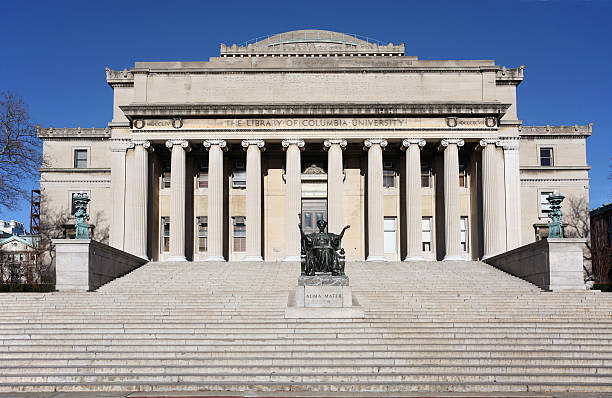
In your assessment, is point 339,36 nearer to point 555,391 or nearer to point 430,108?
point 430,108

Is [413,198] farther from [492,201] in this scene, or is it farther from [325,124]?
[325,124]

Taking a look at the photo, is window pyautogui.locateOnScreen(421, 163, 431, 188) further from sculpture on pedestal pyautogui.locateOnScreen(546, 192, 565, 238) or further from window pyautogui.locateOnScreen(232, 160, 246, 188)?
sculpture on pedestal pyautogui.locateOnScreen(546, 192, 565, 238)

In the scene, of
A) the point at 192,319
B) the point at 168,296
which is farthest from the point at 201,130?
the point at 192,319

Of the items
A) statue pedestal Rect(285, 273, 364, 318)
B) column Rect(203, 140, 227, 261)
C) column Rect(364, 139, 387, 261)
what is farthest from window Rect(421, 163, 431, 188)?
statue pedestal Rect(285, 273, 364, 318)

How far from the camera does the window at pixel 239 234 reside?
1861 inches

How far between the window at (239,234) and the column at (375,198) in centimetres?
874

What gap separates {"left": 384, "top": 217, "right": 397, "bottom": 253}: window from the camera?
47.1 m

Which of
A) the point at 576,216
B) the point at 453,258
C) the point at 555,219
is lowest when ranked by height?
the point at 453,258

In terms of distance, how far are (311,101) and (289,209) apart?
7.01 meters

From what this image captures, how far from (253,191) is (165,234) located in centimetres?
736

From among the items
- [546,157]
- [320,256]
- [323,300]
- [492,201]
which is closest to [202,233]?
[492,201]

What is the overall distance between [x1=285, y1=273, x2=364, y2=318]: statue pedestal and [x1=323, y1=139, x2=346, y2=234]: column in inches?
726

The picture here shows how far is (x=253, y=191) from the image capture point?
44281 mm

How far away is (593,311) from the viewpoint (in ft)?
86.8
